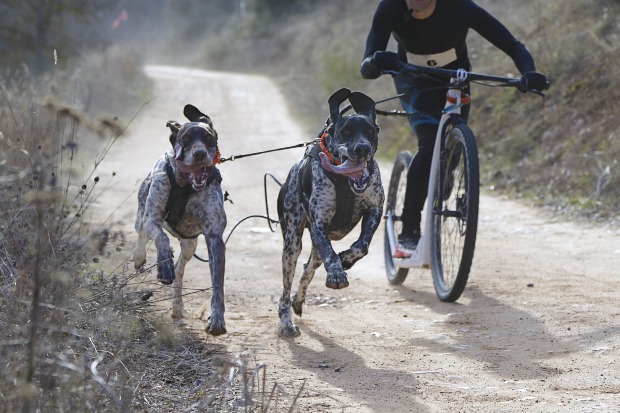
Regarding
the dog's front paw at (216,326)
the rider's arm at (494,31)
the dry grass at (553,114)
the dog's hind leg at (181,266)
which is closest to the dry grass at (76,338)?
the dog's front paw at (216,326)

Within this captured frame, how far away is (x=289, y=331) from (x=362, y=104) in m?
1.35

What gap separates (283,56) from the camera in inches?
1401

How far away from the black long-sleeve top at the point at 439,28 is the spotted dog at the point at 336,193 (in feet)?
2.43

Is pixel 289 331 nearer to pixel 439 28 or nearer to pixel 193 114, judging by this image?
pixel 193 114

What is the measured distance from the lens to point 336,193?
5.36 metres

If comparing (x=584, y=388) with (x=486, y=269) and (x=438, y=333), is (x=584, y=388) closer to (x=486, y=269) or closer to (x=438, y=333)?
(x=438, y=333)

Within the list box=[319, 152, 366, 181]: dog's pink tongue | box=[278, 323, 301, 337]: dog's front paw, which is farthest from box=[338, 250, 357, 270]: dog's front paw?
box=[278, 323, 301, 337]: dog's front paw

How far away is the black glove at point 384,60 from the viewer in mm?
5766

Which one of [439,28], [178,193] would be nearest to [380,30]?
[439,28]

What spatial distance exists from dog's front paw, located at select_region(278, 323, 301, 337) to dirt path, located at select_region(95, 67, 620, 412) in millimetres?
58

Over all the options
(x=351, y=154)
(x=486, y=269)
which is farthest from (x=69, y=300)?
(x=486, y=269)

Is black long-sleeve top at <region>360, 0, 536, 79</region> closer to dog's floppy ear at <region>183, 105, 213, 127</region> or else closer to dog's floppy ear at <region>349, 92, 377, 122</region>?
dog's floppy ear at <region>349, 92, 377, 122</region>

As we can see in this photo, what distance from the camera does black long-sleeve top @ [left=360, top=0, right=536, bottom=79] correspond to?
19.9ft

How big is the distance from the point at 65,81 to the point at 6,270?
1084 centimetres
